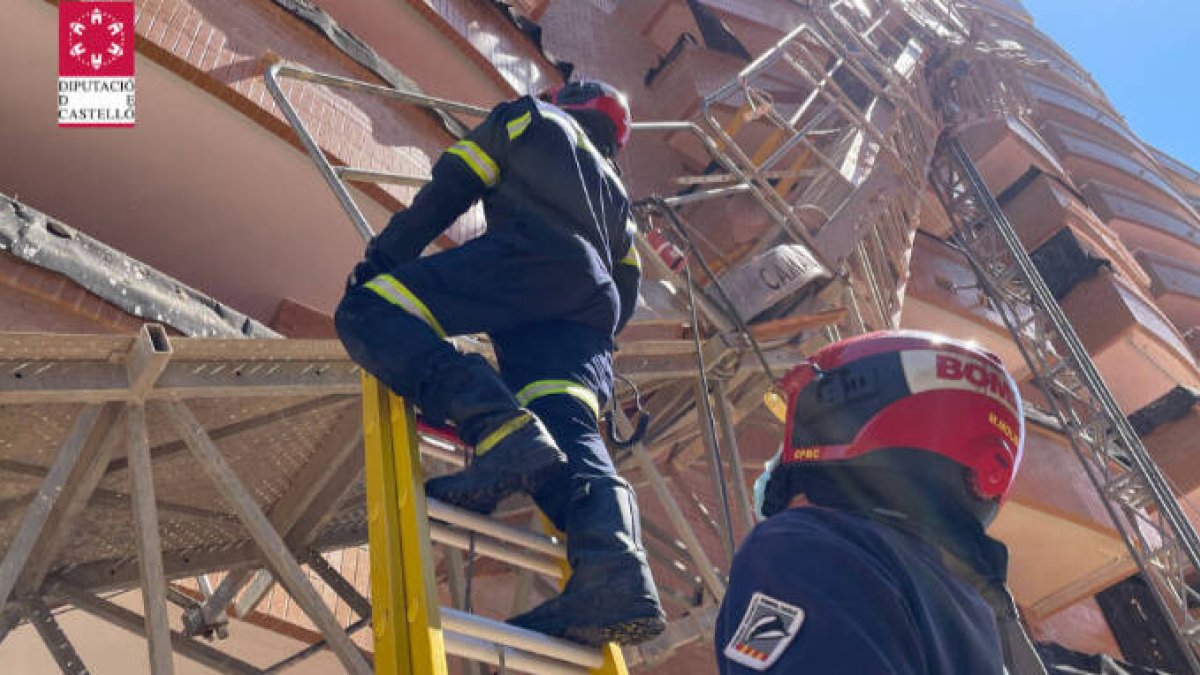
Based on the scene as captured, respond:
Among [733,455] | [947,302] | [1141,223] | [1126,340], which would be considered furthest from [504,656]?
[1141,223]

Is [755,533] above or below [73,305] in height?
below

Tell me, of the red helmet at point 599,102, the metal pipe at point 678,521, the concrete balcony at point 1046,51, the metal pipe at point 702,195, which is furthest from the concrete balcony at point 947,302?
the concrete balcony at point 1046,51

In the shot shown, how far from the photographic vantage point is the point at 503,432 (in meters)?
2.77

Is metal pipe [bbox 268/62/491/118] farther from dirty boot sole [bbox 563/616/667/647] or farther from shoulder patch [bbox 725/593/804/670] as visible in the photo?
shoulder patch [bbox 725/593/804/670]

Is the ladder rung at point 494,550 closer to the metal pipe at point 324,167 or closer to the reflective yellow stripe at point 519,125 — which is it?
the reflective yellow stripe at point 519,125

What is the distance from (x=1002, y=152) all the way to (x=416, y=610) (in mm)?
23920

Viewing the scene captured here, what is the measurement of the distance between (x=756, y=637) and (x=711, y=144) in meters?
6.33

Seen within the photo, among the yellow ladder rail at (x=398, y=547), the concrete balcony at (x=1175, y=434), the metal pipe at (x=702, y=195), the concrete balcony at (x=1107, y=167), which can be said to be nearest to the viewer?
the yellow ladder rail at (x=398, y=547)

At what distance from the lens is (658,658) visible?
5273mm

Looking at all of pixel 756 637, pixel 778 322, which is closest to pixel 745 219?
pixel 778 322

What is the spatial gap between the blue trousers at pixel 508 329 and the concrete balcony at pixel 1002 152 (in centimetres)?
2236

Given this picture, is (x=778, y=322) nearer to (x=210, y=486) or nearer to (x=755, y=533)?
(x=210, y=486)

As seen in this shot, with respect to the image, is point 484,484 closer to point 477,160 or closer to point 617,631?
point 617,631

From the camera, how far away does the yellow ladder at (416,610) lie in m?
2.41
